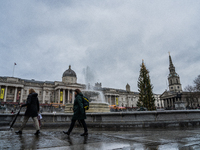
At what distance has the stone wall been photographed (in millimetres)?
8242

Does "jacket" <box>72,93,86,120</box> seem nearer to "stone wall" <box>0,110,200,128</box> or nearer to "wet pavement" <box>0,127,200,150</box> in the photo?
"wet pavement" <box>0,127,200,150</box>

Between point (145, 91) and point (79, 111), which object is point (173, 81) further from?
point (79, 111)

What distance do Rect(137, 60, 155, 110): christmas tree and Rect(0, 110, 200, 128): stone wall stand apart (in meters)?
11.0

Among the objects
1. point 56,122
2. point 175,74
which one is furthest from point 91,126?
point 175,74

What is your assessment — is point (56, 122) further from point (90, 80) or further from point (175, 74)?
point (175, 74)

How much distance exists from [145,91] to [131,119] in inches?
515

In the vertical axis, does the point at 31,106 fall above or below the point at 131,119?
above

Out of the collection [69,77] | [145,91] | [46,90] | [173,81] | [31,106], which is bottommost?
[31,106]

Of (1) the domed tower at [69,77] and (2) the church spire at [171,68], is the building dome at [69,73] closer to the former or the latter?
(1) the domed tower at [69,77]

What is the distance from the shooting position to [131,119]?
338 inches

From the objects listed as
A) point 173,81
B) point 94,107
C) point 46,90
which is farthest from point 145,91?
point 173,81

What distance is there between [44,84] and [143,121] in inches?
2923

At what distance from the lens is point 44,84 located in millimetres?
75000

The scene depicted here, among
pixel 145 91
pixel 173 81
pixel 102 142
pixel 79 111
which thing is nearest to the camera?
pixel 102 142
